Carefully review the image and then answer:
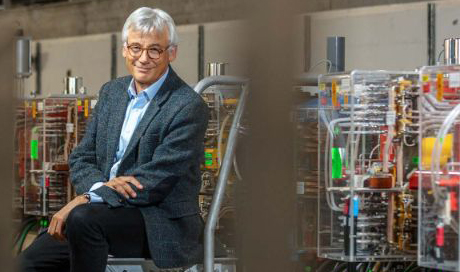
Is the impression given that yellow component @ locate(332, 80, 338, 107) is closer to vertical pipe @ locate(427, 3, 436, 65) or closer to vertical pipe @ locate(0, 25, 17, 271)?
vertical pipe @ locate(0, 25, 17, 271)

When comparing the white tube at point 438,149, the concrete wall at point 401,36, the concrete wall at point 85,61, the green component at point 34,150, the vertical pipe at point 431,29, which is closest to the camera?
the white tube at point 438,149

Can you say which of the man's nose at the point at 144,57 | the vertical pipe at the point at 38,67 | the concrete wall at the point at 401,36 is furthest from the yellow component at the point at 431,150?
the vertical pipe at the point at 38,67

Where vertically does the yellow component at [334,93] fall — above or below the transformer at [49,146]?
above

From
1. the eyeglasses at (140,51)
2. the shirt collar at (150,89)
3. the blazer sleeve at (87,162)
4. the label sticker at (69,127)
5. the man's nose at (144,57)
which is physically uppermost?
the eyeglasses at (140,51)

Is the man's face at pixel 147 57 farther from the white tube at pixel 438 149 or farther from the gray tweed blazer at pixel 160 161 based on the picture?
the white tube at pixel 438 149

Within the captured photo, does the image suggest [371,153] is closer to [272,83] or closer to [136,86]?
[136,86]

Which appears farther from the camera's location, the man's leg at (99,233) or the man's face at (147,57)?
the man's face at (147,57)

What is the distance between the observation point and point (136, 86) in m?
3.76

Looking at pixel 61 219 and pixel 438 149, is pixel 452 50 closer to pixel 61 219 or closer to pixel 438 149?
pixel 438 149

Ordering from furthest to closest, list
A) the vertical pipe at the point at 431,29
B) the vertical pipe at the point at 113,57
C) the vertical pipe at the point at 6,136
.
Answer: the vertical pipe at the point at 113,57, the vertical pipe at the point at 431,29, the vertical pipe at the point at 6,136

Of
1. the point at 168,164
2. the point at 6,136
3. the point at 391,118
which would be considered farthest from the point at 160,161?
the point at 6,136

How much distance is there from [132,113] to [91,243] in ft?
1.56

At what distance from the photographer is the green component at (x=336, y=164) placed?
5246 millimetres

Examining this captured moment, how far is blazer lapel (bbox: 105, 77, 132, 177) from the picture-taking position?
3654 millimetres
